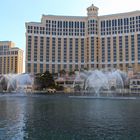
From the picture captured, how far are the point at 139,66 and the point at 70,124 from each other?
144m

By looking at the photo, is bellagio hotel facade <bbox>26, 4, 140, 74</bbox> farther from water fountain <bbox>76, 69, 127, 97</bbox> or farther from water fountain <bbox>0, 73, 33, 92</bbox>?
water fountain <bbox>76, 69, 127, 97</bbox>

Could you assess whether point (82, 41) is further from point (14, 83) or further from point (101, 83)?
point (101, 83)

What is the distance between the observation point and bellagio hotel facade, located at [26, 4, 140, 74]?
17125cm

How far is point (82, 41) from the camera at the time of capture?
593 feet

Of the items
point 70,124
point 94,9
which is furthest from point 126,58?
point 70,124

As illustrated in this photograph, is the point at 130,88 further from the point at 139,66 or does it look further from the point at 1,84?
the point at 1,84

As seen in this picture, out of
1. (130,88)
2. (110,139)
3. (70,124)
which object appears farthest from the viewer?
(130,88)

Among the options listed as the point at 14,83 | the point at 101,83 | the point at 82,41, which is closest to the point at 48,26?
the point at 82,41

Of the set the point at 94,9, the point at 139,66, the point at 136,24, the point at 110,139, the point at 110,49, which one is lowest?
the point at 110,139

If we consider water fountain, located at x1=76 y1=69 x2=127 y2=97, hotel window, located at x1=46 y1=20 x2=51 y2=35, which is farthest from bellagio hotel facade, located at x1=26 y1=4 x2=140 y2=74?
water fountain, located at x1=76 y1=69 x2=127 y2=97

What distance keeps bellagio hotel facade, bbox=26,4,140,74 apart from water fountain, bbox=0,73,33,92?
3227 cm

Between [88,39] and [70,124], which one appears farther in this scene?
[88,39]

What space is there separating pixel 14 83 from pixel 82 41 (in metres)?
62.3

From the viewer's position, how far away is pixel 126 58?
556 ft
